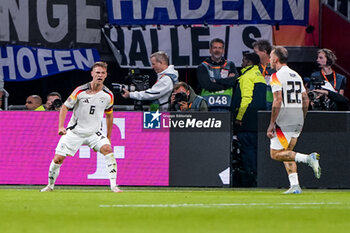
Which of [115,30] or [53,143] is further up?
[115,30]

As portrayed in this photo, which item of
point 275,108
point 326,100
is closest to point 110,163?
point 275,108

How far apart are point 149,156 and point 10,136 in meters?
2.33

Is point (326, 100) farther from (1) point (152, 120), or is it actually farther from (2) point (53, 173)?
(2) point (53, 173)

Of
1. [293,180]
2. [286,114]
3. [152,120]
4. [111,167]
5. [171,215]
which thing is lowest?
[293,180]

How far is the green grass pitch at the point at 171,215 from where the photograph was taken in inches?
254

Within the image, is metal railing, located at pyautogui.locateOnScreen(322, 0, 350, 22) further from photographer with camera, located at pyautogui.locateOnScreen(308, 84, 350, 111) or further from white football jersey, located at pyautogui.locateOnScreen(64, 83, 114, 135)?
white football jersey, located at pyautogui.locateOnScreen(64, 83, 114, 135)

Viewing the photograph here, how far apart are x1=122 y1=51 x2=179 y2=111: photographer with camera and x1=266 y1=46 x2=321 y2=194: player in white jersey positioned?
8.43 feet

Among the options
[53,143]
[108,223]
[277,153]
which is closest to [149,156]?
[53,143]

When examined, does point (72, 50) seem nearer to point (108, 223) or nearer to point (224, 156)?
point (224, 156)

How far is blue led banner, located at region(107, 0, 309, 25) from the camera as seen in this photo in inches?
688

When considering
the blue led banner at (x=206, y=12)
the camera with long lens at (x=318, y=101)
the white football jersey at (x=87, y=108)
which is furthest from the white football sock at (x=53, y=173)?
the blue led banner at (x=206, y=12)

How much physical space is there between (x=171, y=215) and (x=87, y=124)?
5.47 metres

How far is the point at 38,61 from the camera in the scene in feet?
55.4

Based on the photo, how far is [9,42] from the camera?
55.0 ft
